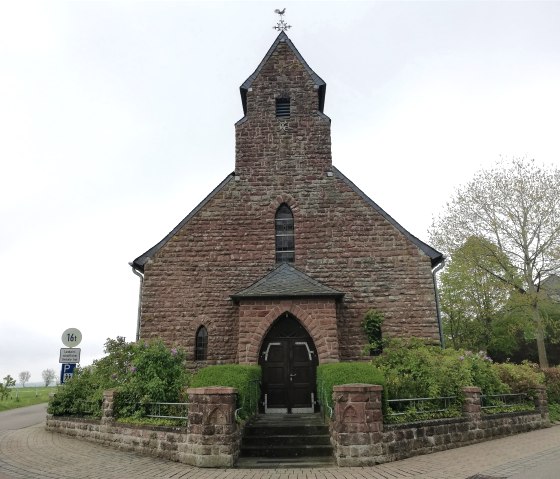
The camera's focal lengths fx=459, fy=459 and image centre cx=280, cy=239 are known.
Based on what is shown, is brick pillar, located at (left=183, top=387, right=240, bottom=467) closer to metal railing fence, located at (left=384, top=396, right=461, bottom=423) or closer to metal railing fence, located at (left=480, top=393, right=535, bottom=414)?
metal railing fence, located at (left=384, top=396, right=461, bottom=423)

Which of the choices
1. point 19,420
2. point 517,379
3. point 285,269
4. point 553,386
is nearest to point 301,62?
point 285,269

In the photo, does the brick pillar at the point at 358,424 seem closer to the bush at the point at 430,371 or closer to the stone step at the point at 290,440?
the stone step at the point at 290,440

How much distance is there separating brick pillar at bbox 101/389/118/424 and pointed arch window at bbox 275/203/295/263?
239 inches

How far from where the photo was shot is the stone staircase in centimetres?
856

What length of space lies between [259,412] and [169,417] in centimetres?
343

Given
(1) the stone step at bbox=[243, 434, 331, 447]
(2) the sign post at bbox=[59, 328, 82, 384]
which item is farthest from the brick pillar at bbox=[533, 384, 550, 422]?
(2) the sign post at bbox=[59, 328, 82, 384]

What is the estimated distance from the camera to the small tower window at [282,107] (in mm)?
16188

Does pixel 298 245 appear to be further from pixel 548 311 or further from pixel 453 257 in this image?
pixel 548 311

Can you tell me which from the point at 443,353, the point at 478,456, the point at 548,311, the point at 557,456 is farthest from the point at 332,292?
the point at 548,311

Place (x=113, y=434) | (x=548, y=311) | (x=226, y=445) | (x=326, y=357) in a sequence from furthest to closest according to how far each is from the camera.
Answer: (x=548, y=311) < (x=326, y=357) < (x=113, y=434) < (x=226, y=445)

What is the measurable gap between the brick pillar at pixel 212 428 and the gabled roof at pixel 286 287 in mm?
4134

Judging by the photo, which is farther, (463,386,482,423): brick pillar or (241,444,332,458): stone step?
(463,386,482,423): brick pillar

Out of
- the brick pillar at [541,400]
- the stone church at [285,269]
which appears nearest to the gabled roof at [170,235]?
the stone church at [285,269]

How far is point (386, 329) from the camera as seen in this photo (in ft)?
43.8
